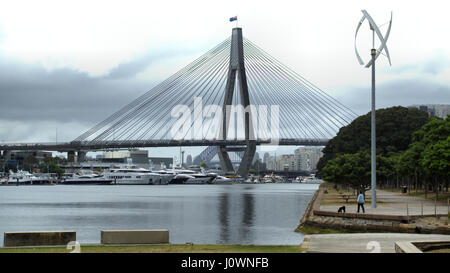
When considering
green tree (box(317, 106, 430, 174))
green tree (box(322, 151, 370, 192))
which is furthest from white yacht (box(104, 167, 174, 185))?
green tree (box(322, 151, 370, 192))

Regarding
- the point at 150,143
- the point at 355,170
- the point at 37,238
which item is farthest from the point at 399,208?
the point at 150,143

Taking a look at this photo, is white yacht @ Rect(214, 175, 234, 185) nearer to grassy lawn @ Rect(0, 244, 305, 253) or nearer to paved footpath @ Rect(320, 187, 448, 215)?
paved footpath @ Rect(320, 187, 448, 215)

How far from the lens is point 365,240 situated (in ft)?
64.7

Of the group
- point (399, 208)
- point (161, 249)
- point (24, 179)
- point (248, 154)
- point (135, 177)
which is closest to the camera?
point (161, 249)

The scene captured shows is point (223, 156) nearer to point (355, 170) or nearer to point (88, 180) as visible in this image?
point (88, 180)

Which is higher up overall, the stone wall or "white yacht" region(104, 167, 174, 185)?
the stone wall

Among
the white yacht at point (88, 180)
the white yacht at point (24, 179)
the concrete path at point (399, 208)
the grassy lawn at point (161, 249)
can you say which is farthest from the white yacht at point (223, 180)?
the grassy lawn at point (161, 249)

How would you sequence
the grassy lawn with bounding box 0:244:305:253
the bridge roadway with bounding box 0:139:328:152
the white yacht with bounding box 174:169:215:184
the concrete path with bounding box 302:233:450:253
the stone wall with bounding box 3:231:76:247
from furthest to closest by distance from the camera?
1. the white yacht with bounding box 174:169:215:184
2. the bridge roadway with bounding box 0:139:328:152
3. the stone wall with bounding box 3:231:76:247
4. the grassy lawn with bounding box 0:244:305:253
5. the concrete path with bounding box 302:233:450:253

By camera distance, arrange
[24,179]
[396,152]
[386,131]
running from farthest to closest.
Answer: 1. [24,179]
2. [386,131]
3. [396,152]

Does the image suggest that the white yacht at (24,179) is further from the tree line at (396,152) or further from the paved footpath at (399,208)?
the paved footpath at (399,208)

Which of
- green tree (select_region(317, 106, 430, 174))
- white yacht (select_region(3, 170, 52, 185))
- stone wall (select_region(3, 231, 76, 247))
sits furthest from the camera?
white yacht (select_region(3, 170, 52, 185))

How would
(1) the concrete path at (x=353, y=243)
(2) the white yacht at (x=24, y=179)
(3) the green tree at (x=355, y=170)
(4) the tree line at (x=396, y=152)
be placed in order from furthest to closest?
(2) the white yacht at (x=24, y=179), (3) the green tree at (x=355, y=170), (4) the tree line at (x=396, y=152), (1) the concrete path at (x=353, y=243)
